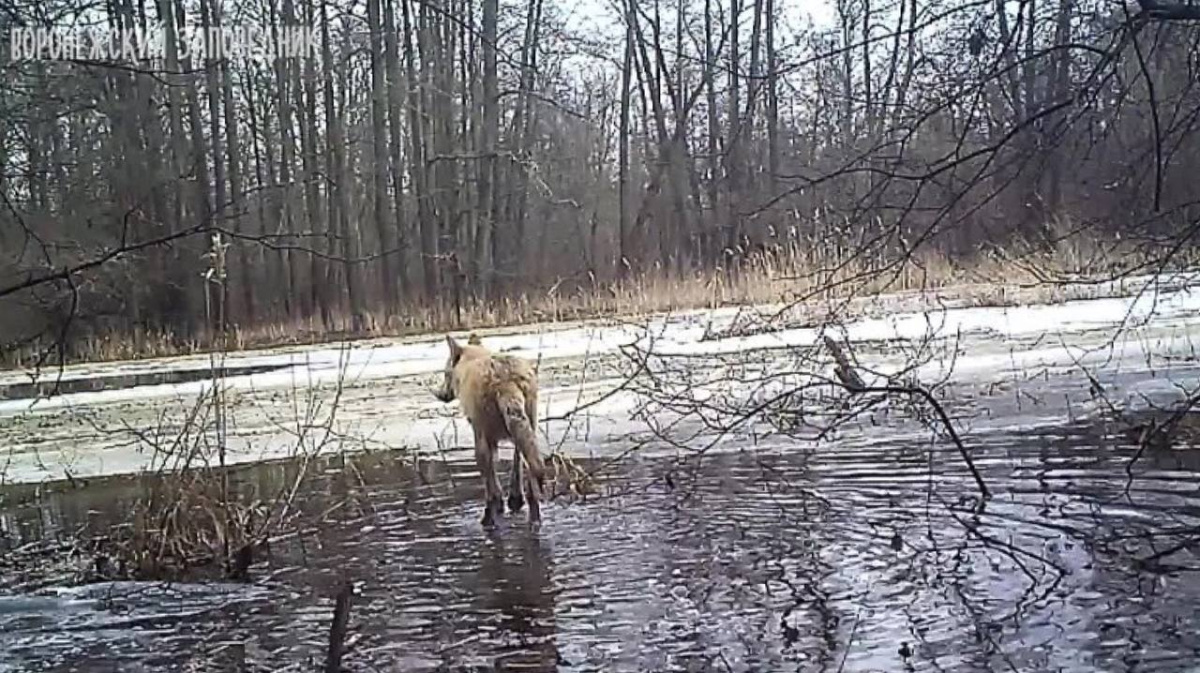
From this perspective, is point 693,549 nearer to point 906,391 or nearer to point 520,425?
point 906,391

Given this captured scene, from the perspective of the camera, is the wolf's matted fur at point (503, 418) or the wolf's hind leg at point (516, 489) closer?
the wolf's matted fur at point (503, 418)

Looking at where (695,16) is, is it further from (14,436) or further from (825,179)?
(825,179)

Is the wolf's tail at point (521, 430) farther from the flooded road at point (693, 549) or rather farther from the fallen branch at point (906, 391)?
the fallen branch at point (906, 391)

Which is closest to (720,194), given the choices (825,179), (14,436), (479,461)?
(14,436)

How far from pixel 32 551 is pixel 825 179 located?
19.5 feet

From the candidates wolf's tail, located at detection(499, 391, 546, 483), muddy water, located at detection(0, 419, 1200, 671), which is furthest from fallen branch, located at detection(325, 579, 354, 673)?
wolf's tail, located at detection(499, 391, 546, 483)

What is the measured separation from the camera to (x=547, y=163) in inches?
1524

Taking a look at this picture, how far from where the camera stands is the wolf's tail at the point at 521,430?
A: 8.30 m

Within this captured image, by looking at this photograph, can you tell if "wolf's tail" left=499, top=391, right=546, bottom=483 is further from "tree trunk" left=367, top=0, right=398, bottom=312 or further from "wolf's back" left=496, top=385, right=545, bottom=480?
"tree trunk" left=367, top=0, right=398, bottom=312

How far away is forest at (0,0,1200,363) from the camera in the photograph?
18.6ft

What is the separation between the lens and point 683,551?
23.4 ft

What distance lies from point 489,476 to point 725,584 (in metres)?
2.59

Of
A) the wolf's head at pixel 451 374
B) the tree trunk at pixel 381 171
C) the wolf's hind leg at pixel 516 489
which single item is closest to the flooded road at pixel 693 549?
the wolf's hind leg at pixel 516 489

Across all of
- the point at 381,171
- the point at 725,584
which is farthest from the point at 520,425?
the point at 381,171
